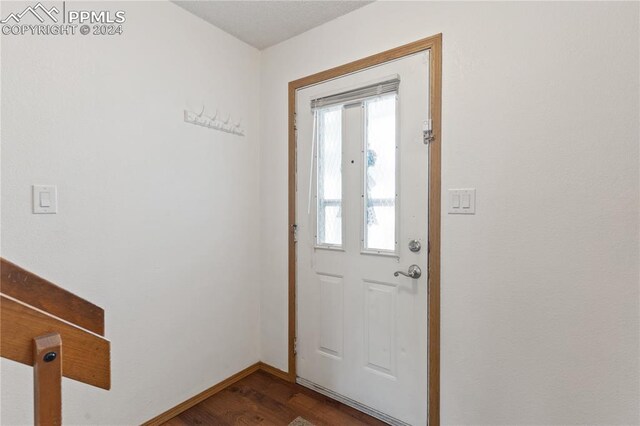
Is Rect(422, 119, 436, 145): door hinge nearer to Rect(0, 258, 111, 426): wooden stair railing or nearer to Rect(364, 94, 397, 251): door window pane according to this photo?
Rect(364, 94, 397, 251): door window pane

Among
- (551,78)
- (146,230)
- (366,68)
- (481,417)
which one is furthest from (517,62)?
(146,230)

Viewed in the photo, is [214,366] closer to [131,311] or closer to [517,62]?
[131,311]

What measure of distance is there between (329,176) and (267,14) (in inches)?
41.8

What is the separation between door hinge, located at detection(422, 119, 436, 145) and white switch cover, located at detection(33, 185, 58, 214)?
178 centimetres

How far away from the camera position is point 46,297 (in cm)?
87

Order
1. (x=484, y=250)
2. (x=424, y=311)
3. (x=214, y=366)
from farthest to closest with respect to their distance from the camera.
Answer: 1. (x=214, y=366)
2. (x=424, y=311)
3. (x=484, y=250)

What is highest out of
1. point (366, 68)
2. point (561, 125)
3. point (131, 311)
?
point (366, 68)

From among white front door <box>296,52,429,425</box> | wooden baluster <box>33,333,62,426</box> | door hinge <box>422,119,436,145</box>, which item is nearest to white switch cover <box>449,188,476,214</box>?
white front door <box>296,52,429,425</box>

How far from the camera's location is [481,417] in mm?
1533

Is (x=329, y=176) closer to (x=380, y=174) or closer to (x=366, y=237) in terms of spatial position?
(x=380, y=174)

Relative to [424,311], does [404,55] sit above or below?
above

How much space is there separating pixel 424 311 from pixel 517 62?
1267 mm

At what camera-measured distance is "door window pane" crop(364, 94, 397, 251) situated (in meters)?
1.80

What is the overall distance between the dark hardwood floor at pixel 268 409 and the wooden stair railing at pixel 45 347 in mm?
1365
